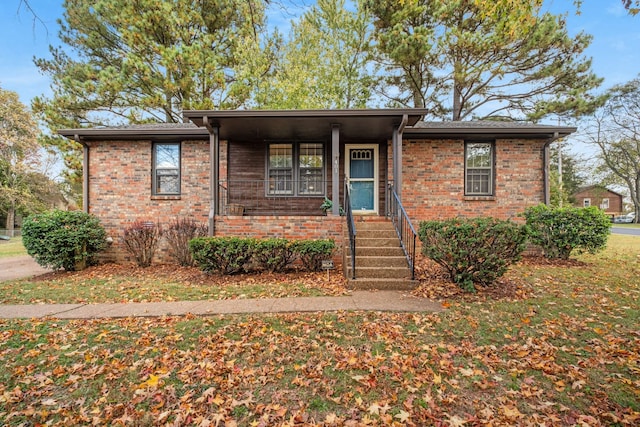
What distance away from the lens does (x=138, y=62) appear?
42.1 ft

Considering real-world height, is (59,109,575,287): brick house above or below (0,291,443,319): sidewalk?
above

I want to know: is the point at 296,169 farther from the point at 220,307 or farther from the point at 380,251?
the point at 220,307

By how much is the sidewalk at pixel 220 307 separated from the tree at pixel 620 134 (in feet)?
108

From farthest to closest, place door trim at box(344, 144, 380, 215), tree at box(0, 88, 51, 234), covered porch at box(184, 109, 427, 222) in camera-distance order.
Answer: tree at box(0, 88, 51, 234) → door trim at box(344, 144, 380, 215) → covered porch at box(184, 109, 427, 222)

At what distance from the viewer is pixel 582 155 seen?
32.4 metres

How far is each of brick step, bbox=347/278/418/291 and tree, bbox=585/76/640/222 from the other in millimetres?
32147

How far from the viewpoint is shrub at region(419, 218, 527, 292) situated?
4.95 metres

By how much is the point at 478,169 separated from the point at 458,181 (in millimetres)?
720

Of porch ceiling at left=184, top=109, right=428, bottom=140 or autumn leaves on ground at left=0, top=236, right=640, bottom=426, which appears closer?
autumn leaves on ground at left=0, top=236, right=640, bottom=426

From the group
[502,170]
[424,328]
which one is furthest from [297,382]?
[502,170]

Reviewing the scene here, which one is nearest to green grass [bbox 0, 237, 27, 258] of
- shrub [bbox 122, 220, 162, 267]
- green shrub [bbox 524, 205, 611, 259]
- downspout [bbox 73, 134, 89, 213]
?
downspout [bbox 73, 134, 89, 213]

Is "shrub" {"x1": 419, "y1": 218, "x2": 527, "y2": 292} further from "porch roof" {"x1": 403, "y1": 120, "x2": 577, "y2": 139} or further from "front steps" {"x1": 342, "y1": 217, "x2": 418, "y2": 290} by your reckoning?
"porch roof" {"x1": 403, "y1": 120, "x2": 577, "y2": 139}

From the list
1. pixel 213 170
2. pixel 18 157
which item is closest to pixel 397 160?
pixel 213 170

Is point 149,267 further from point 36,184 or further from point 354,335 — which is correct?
point 36,184
